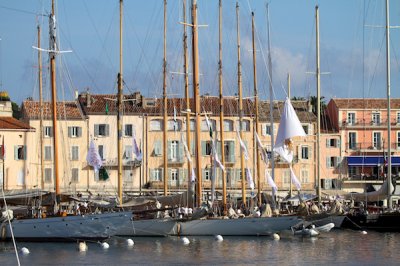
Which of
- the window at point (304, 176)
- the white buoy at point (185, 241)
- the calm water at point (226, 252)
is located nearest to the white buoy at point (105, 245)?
the calm water at point (226, 252)

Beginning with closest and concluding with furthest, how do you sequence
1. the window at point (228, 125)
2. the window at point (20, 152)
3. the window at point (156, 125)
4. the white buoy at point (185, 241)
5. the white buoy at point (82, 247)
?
1. the white buoy at point (82, 247)
2. the white buoy at point (185, 241)
3. the window at point (20, 152)
4. the window at point (156, 125)
5. the window at point (228, 125)

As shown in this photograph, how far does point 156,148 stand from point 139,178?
3382mm

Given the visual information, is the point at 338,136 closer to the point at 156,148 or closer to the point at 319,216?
the point at 156,148

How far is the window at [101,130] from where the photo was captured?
98250mm

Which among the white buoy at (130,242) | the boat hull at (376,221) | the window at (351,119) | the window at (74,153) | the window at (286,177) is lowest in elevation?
the white buoy at (130,242)

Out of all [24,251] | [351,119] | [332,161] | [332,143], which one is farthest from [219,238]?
[351,119]

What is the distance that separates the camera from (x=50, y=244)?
59.2 meters

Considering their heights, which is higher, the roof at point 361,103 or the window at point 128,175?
the roof at point 361,103

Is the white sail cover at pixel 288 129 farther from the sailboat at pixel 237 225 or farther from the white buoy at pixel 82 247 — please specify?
the white buoy at pixel 82 247

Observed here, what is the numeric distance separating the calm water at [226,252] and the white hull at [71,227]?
0.54 meters

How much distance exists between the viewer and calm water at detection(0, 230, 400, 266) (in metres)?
51.2

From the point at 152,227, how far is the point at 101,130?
115 feet

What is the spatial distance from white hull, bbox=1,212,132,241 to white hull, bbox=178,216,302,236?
583cm

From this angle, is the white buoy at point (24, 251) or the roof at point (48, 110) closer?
the white buoy at point (24, 251)
